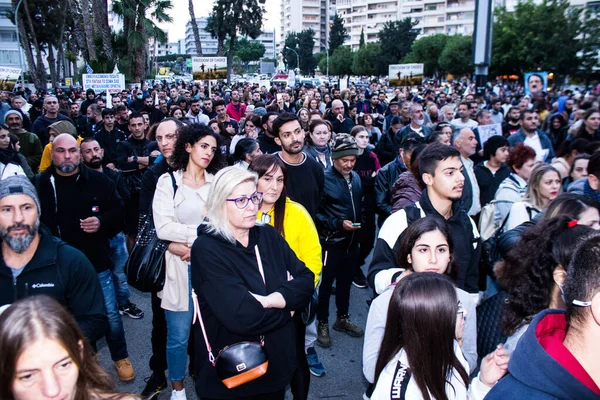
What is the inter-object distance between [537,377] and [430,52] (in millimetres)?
63479

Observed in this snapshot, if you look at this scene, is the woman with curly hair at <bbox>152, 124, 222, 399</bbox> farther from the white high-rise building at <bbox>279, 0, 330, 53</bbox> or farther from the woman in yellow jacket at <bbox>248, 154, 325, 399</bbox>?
the white high-rise building at <bbox>279, 0, 330, 53</bbox>

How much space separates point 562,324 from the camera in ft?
5.40

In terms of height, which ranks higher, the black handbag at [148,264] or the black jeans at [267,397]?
the black handbag at [148,264]

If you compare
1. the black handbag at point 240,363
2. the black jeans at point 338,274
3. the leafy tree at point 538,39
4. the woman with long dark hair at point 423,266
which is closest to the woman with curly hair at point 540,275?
the woman with long dark hair at point 423,266

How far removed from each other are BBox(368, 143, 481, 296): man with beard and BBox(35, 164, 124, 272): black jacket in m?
2.37

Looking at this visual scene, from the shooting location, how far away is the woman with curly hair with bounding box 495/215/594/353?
2.42m

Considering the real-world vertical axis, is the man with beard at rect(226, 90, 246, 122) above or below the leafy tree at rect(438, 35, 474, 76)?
below

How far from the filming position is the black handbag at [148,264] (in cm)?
362

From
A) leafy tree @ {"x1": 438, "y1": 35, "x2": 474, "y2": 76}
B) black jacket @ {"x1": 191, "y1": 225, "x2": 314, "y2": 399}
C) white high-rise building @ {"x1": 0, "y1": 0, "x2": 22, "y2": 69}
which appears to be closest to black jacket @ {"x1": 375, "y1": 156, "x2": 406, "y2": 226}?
black jacket @ {"x1": 191, "y1": 225, "x2": 314, "y2": 399}

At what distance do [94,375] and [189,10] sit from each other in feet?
133

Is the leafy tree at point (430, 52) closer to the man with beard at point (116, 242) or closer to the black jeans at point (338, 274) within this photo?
the black jeans at point (338, 274)

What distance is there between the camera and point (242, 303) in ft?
7.96

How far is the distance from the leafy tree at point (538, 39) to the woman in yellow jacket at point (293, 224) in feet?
101

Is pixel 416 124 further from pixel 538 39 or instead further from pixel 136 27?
pixel 538 39
